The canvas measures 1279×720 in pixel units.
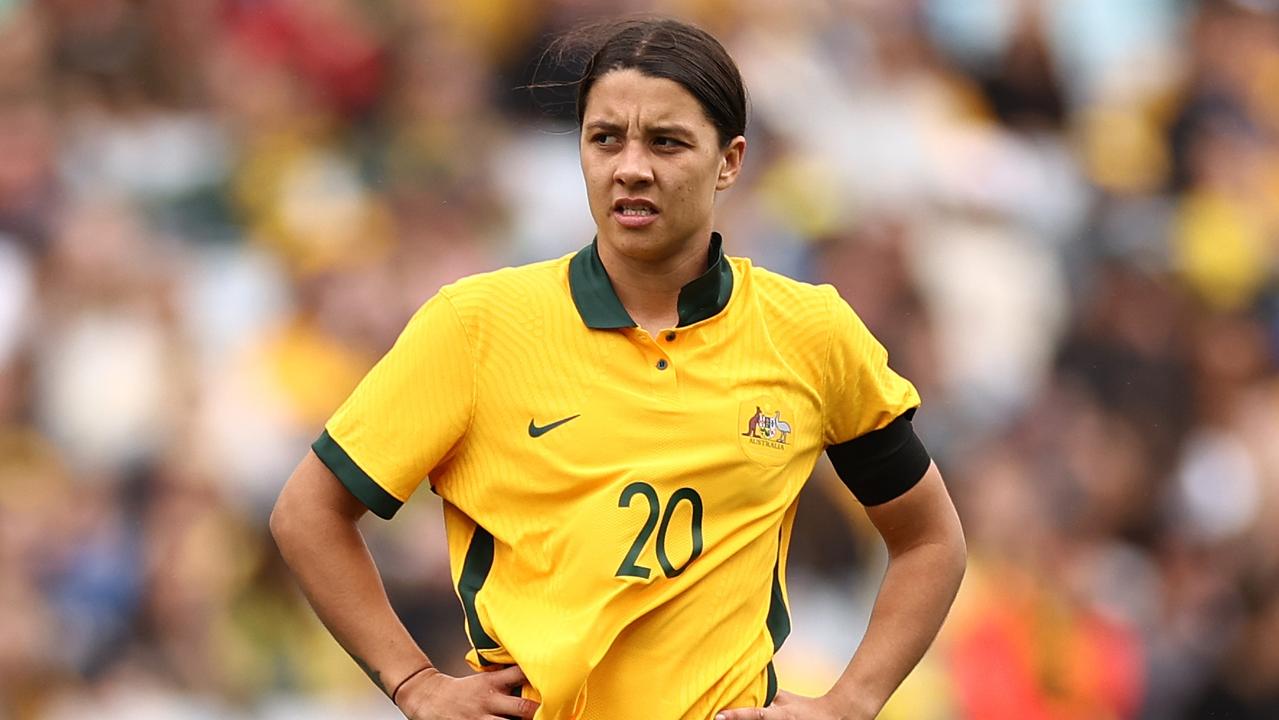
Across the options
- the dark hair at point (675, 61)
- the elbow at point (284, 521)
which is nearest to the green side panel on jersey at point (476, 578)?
the elbow at point (284, 521)

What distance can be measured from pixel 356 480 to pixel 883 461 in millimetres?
842

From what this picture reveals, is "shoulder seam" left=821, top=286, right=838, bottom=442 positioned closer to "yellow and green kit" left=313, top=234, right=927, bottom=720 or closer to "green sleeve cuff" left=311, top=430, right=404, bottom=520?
"yellow and green kit" left=313, top=234, right=927, bottom=720

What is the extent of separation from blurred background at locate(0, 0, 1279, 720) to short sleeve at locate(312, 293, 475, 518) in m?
2.99

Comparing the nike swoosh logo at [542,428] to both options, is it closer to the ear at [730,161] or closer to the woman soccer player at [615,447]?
the woman soccer player at [615,447]

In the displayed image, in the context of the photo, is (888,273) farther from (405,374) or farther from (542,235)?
(405,374)

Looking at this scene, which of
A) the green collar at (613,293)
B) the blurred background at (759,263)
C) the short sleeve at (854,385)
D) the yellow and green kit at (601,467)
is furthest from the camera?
the blurred background at (759,263)

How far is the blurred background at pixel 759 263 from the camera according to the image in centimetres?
558

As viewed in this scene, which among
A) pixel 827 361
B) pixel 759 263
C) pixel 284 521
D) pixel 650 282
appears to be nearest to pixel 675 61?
pixel 650 282

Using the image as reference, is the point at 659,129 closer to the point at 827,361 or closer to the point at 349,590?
the point at 827,361

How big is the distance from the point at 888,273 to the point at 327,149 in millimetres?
1981

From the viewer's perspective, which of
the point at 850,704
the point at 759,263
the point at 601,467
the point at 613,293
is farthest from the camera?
the point at 759,263

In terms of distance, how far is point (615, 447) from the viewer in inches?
105

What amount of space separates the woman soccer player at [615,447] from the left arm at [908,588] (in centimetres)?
19

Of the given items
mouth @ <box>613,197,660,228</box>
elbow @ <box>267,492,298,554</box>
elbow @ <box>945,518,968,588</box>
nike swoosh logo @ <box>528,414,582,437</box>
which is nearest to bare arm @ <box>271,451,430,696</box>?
elbow @ <box>267,492,298,554</box>
